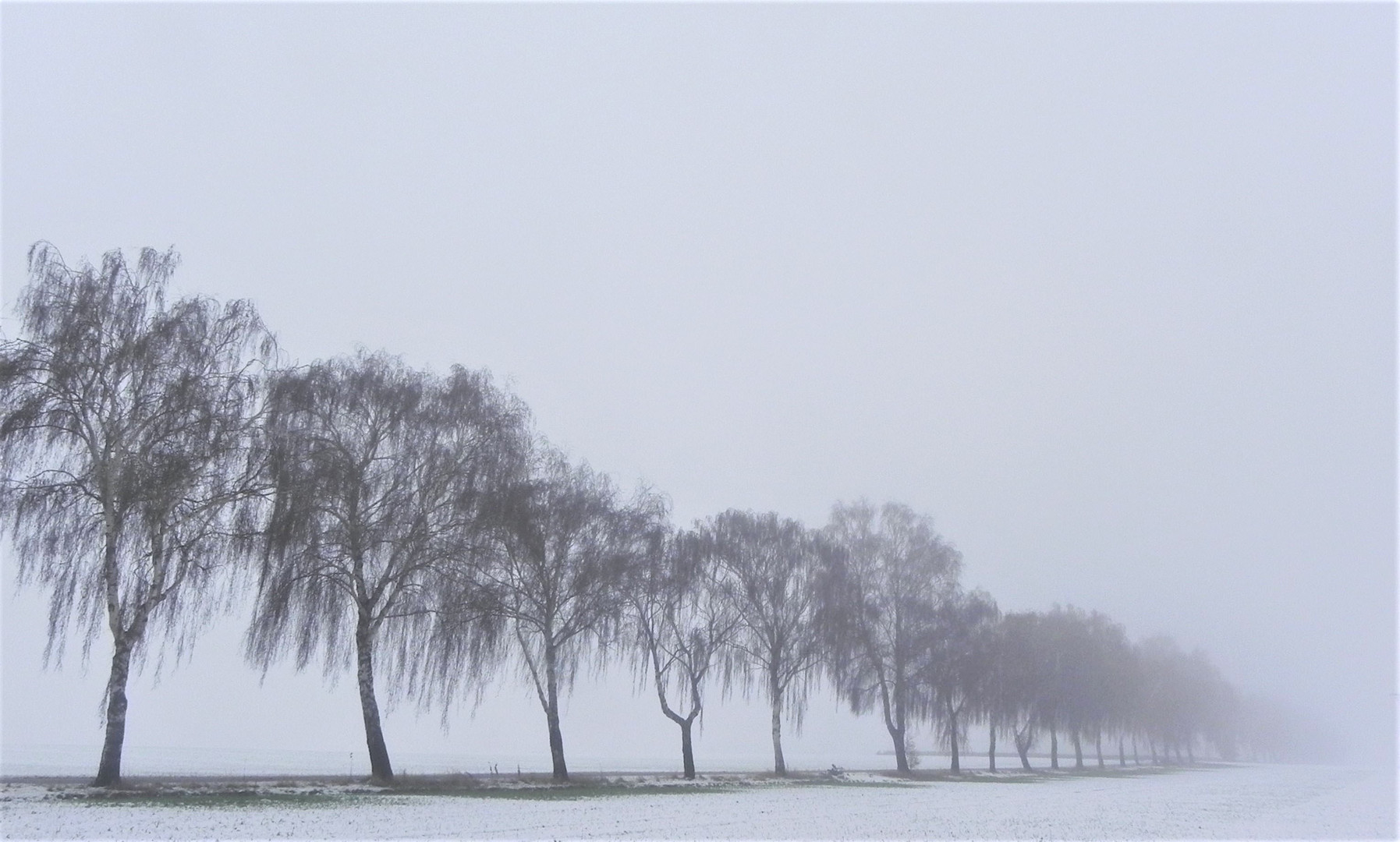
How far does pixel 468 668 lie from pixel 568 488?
8.87 metres

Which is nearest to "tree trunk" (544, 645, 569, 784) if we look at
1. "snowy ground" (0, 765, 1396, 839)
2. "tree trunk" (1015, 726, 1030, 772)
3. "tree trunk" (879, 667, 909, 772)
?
"snowy ground" (0, 765, 1396, 839)

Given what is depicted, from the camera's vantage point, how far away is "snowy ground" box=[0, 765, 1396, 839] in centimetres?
2062

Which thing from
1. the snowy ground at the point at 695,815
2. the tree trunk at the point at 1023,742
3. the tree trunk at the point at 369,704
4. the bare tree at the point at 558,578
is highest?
the bare tree at the point at 558,578

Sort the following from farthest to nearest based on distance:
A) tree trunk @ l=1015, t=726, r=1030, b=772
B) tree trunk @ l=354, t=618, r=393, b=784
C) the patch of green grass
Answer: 1. tree trunk @ l=1015, t=726, r=1030, b=772
2. tree trunk @ l=354, t=618, r=393, b=784
3. the patch of green grass

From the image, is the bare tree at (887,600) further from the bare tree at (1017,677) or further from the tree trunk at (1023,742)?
the tree trunk at (1023,742)

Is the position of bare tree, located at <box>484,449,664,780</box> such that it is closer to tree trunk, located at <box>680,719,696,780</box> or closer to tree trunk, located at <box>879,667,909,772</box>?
tree trunk, located at <box>680,719,696,780</box>

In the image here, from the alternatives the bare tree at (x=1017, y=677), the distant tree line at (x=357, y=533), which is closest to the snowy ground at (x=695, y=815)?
the distant tree line at (x=357, y=533)

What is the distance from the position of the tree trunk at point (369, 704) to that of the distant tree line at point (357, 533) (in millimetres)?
97

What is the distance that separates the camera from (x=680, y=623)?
156 feet

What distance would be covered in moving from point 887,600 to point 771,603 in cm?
1208

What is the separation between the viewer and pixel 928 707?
6344cm

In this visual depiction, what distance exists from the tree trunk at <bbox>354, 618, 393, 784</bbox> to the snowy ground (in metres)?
2.20

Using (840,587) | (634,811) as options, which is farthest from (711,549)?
(634,811)

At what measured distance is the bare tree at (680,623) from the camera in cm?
4541
